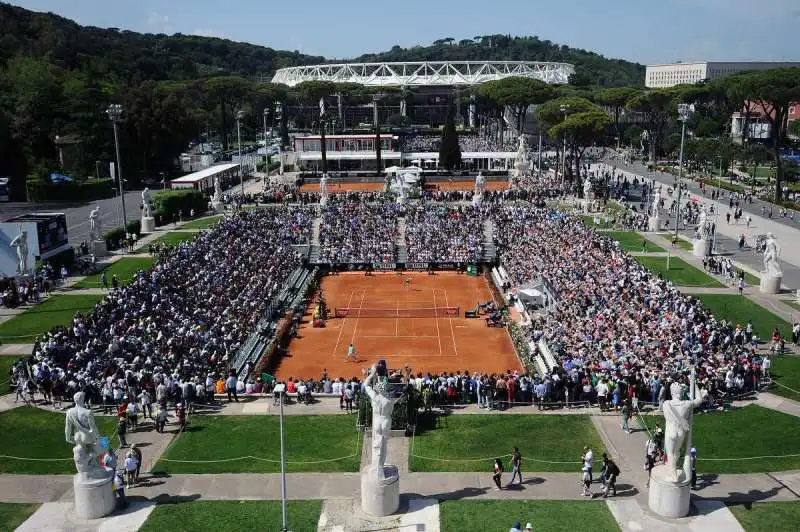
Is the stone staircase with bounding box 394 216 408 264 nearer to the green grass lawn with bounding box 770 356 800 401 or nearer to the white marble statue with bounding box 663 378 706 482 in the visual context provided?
the green grass lawn with bounding box 770 356 800 401

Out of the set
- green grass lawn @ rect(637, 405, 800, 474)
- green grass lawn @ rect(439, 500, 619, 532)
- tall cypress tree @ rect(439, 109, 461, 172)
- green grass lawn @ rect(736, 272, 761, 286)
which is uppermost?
tall cypress tree @ rect(439, 109, 461, 172)

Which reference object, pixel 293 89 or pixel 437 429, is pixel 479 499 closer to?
pixel 437 429

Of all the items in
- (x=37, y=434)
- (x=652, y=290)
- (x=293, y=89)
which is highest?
(x=293, y=89)

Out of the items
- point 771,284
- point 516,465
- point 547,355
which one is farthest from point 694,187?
point 516,465

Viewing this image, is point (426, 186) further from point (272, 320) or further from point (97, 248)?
point (272, 320)

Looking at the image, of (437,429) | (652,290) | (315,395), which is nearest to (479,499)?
(437,429)

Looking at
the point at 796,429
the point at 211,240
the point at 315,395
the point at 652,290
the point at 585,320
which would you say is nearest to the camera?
the point at 796,429

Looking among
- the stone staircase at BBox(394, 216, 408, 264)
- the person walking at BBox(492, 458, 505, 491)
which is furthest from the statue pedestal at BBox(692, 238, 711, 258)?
the person walking at BBox(492, 458, 505, 491)
